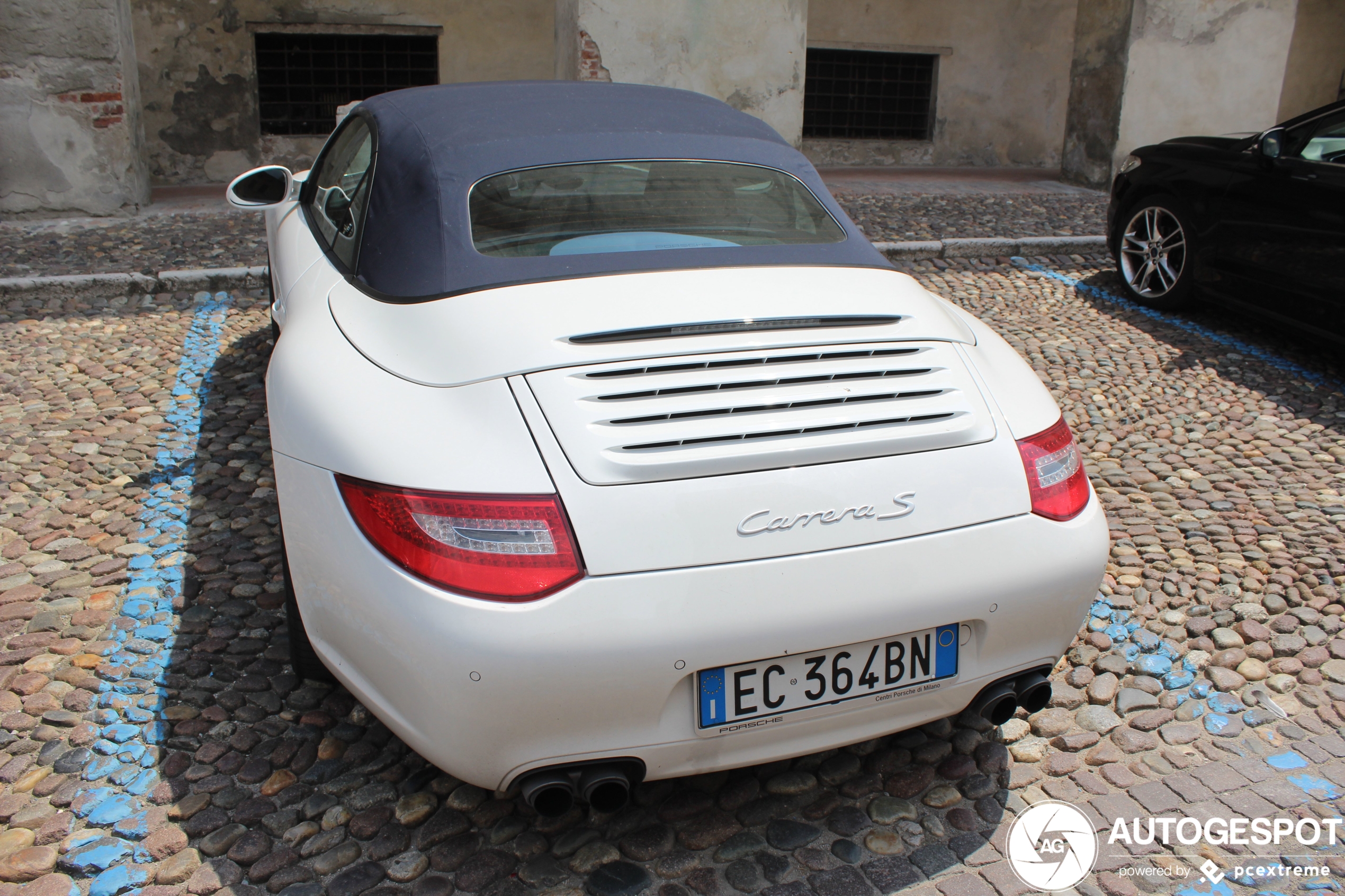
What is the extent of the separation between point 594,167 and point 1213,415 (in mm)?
3478

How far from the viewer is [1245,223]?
18.3ft

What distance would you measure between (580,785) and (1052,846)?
3.57ft

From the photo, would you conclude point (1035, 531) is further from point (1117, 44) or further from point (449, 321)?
point (1117, 44)

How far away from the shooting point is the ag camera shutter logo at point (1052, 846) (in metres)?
2.15

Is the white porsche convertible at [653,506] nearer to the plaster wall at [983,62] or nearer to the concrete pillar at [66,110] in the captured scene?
the concrete pillar at [66,110]

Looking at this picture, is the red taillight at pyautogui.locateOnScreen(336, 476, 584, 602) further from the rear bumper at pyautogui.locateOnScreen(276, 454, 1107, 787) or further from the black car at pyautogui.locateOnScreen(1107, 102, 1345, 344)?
the black car at pyautogui.locateOnScreen(1107, 102, 1345, 344)

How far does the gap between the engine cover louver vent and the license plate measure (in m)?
0.38

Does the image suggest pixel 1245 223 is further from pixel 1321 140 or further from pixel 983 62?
pixel 983 62

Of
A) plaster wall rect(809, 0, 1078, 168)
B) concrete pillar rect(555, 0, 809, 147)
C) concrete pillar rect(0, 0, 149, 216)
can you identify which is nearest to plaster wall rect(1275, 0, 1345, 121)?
plaster wall rect(809, 0, 1078, 168)

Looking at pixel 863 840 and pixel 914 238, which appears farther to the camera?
pixel 914 238

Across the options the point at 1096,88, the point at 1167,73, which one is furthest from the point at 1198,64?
the point at 1096,88

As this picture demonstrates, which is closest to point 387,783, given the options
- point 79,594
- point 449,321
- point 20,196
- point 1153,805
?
point 449,321

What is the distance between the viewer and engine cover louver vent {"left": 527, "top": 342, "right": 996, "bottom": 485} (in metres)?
1.96

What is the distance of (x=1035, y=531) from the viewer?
210 cm
